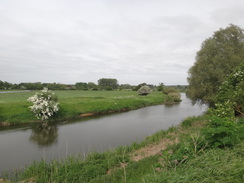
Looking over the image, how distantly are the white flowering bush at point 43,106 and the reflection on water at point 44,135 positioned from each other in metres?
1.40

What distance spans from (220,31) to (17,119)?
2584 cm

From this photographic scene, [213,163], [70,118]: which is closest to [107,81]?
[70,118]

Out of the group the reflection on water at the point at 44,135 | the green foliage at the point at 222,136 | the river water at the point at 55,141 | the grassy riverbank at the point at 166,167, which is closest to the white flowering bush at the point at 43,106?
the reflection on water at the point at 44,135

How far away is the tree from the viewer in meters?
15.9

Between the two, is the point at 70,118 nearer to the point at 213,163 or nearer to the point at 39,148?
the point at 39,148

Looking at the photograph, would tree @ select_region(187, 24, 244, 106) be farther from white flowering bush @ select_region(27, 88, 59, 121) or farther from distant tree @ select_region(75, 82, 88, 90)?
distant tree @ select_region(75, 82, 88, 90)

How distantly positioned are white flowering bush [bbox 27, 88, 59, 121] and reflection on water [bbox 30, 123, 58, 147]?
4.58 ft

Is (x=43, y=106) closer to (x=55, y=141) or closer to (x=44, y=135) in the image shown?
(x=44, y=135)

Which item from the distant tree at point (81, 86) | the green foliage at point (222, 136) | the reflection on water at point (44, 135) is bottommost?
the reflection on water at point (44, 135)

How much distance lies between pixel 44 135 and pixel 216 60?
18.9 meters

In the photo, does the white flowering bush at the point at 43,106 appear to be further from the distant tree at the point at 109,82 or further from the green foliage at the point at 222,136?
the distant tree at the point at 109,82

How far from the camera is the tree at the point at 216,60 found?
15.9m

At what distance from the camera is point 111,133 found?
15.1 meters

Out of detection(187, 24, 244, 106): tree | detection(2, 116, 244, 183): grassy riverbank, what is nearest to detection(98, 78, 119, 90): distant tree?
detection(187, 24, 244, 106): tree
